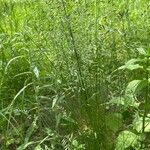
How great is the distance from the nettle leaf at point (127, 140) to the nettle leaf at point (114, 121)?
0.25 ft

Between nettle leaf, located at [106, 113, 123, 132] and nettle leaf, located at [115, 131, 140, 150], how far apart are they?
0.25 ft

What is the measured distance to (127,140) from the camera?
7.02 feet

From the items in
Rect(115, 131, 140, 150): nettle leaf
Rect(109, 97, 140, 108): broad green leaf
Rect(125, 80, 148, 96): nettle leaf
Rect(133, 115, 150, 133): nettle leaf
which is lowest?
Rect(115, 131, 140, 150): nettle leaf

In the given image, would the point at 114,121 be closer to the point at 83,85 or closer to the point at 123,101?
the point at 123,101

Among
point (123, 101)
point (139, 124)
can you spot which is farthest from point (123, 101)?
point (139, 124)

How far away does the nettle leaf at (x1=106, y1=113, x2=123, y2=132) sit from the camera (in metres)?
2.20

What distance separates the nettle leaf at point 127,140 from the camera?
2106 millimetres

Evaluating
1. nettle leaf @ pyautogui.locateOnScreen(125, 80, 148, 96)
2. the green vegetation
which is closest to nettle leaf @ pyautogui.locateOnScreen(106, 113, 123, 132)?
the green vegetation

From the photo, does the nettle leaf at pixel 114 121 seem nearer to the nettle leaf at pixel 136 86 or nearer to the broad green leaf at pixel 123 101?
the broad green leaf at pixel 123 101

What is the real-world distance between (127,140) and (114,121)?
111 mm

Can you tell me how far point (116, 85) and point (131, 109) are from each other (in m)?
0.18

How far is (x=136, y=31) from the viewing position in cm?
265

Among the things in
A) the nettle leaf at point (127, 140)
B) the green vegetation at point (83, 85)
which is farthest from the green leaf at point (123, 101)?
the nettle leaf at point (127, 140)

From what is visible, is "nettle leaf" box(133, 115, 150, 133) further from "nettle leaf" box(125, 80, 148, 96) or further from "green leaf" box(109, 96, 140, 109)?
"nettle leaf" box(125, 80, 148, 96)
